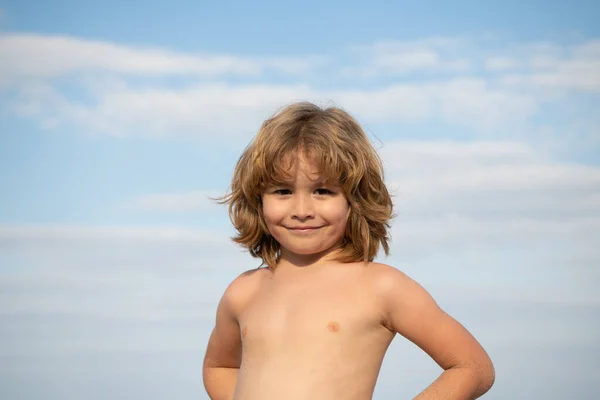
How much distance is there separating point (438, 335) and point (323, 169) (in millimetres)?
929

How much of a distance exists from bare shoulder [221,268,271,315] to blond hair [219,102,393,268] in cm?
11

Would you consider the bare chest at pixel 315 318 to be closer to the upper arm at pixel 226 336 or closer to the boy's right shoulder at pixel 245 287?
the boy's right shoulder at pixel 245 287

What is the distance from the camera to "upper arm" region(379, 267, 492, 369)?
13.9ft

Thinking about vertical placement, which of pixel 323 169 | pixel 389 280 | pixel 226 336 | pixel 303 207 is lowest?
pixel 226 336

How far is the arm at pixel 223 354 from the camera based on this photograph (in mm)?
4820

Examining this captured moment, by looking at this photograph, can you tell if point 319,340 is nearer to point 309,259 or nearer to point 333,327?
point 333,327

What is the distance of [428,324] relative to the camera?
4238 millimetres

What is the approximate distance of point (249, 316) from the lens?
4527 mm

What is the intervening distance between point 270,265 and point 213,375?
81 cm

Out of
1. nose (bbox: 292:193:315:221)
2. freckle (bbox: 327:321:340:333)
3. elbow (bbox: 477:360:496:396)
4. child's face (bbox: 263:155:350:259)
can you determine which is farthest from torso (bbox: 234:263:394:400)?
elbow (bbox: 477:360:496:396)

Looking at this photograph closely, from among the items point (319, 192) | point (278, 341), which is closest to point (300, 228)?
point (319, 192)

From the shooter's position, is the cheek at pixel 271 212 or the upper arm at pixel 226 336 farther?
the upper arm at pixel 226 336

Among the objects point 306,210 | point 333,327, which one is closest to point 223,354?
point 333,327

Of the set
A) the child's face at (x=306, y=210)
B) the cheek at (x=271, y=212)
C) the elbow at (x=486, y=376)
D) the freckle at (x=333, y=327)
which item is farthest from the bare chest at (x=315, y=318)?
the elbow at (x=486, y=376)
